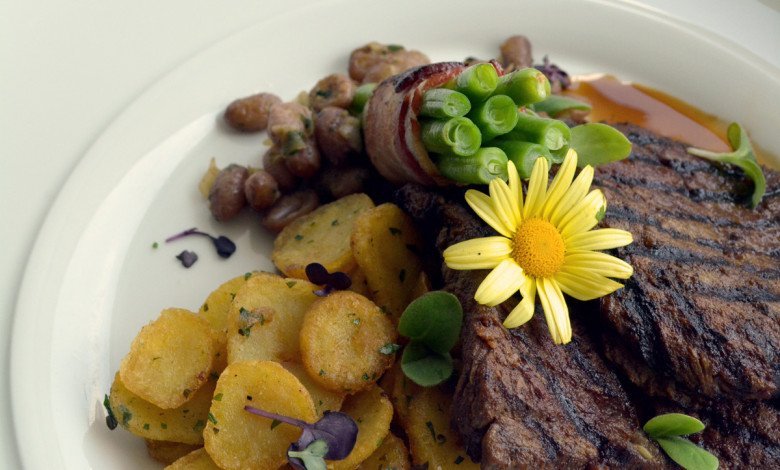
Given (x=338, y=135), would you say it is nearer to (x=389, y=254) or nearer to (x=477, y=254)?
(x=389, y=254)

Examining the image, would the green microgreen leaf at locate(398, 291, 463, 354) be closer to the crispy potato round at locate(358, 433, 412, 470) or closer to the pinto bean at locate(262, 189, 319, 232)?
the crispy potato round at locate(358, 433, 412, 470)

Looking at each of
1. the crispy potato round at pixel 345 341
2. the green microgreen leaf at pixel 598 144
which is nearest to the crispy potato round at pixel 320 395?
the crispy potato round at pixel 345 341

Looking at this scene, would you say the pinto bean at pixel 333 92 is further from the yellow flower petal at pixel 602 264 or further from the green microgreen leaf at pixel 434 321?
the yellow flower petal at pixel 602 264

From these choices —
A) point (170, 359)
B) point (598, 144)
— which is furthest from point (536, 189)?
point (170, 359)

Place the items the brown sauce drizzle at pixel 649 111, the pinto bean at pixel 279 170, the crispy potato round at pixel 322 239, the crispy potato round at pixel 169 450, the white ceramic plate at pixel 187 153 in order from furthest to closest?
the brown sauce drizzle at pixel 649 111 → the pinto bean at pixel 279 170 → the crispy potato round at pixel 322 239 → the white ceramic plate at pixel 187 153 → the crispy potato round at pixel 169 450

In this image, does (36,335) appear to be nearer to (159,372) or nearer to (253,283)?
(159,372)

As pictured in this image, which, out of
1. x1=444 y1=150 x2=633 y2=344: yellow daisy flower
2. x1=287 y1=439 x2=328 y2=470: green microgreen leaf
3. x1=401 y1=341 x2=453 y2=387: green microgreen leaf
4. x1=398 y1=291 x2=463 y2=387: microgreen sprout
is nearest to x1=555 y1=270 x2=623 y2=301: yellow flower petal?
x1=444 y1=150 x2=633 y2=344: yellow daisy flower
